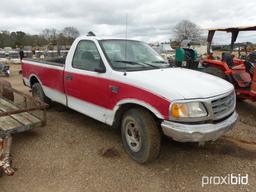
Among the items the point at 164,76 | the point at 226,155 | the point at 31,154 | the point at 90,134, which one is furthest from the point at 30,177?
the point at 226,155

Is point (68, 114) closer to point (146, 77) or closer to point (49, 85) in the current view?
point (49, 85)

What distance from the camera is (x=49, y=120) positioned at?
18.8 feet

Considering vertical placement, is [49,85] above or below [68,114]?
above

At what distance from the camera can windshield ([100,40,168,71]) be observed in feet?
13.6

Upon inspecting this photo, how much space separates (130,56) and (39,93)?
3.01 m

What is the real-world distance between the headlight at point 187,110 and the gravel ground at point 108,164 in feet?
3.05

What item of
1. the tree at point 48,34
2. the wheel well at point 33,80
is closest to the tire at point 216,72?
the wheel well at point 33,80

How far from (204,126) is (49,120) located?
373cm

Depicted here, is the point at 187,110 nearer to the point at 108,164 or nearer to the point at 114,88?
the point at 114,88

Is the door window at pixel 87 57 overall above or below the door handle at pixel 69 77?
above

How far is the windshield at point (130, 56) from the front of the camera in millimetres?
4137

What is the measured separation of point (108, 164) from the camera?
3816mm

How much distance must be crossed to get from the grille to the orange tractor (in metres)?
2.46

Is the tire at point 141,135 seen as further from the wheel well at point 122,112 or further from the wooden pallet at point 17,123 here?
the wooden pallet at point 17,123
